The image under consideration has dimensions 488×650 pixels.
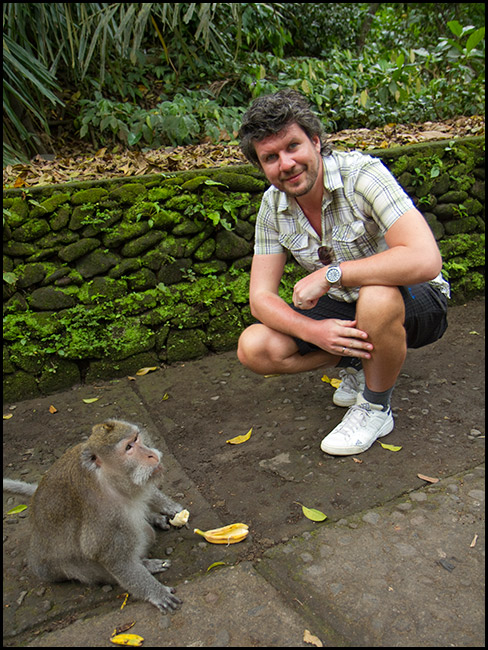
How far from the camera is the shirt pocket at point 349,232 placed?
2.77 metres

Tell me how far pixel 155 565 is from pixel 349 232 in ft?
5.85

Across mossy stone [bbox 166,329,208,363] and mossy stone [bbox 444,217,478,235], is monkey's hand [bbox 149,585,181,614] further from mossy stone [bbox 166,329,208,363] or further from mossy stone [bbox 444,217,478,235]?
mossy stone [bbox 444,217,478,235]

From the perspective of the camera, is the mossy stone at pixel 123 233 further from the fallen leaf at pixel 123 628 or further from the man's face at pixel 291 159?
the fallen leaf at pixel 123 628

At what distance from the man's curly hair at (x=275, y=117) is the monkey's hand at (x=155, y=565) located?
6.38 ft

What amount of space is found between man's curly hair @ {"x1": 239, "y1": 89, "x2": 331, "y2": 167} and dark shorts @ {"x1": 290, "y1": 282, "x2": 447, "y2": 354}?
90cm

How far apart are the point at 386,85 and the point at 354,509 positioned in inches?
220

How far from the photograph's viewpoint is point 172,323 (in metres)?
4.15

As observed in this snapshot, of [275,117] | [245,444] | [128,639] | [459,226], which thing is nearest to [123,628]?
[128,639]

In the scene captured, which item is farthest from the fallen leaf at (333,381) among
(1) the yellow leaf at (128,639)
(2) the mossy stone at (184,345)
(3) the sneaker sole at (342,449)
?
(1) the yellow leaf at (128,639)

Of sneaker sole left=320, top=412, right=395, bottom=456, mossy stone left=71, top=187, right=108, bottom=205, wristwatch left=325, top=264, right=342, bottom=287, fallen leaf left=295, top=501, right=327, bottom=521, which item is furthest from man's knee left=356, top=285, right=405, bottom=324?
mossy stone left=71, top=187, right=108, bottom=205

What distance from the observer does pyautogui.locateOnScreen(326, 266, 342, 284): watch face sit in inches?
104

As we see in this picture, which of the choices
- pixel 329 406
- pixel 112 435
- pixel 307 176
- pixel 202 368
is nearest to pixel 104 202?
pixel 202 368

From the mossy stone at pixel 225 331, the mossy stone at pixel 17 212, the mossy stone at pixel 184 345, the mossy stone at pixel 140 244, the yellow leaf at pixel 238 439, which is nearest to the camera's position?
the yellow leaf at pixel 238 439

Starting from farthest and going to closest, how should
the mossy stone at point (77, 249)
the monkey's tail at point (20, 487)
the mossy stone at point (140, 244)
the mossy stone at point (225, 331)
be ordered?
the mossy stone at point (225, 331) → the mossy stone at point (140, 244) → the mossy stone at point (77, 249) → the monkey's tail at point (20, 487)
